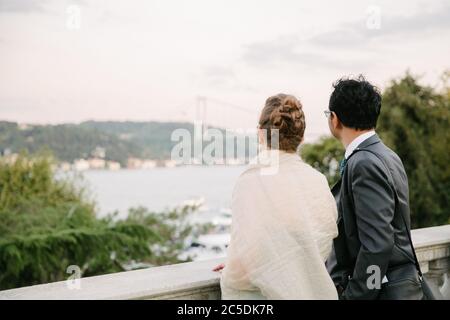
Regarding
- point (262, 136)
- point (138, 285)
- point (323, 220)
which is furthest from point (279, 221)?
point (138, 285)

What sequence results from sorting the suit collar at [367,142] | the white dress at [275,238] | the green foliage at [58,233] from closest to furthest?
the white dress at [275,238] → the suit collar at [367,142] → the green foliage at [58,233]

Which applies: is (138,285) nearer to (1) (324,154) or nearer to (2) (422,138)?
(2) (422,138)

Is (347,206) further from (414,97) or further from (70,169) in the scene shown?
(414,97)

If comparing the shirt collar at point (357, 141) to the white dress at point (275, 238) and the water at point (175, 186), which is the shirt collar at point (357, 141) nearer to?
the white dress at point (275, 238)

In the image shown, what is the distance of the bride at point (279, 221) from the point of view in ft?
7.85

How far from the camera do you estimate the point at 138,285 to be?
258 centimetres

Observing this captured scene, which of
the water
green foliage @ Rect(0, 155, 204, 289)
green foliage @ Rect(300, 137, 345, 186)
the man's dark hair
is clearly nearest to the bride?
the man's dark hair

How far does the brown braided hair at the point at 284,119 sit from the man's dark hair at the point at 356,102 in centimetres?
24

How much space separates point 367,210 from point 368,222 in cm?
5

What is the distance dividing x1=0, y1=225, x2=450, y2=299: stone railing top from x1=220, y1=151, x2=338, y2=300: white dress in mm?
263

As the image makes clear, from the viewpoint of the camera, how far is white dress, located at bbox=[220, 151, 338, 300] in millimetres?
2391

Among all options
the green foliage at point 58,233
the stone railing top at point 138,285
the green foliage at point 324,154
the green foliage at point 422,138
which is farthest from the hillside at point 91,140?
the stone railing top at point 138,285

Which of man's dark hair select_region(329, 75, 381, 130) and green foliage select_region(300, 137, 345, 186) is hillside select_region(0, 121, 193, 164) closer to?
green foliage select_region(300, 137, 345, 186)
